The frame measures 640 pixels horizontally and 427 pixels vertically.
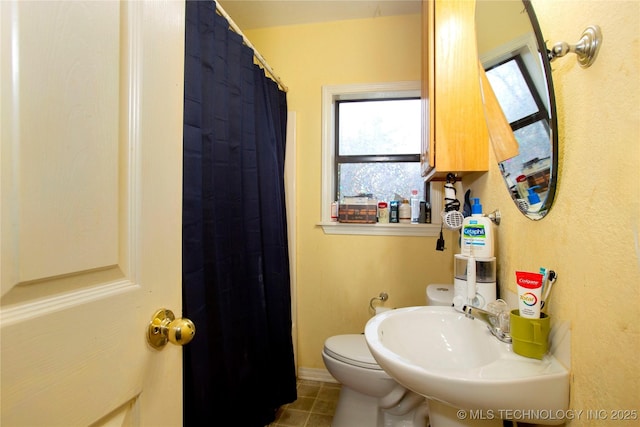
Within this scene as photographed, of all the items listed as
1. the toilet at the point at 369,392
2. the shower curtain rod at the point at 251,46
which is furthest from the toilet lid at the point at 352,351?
the shower curtain rod at the point at 251,46

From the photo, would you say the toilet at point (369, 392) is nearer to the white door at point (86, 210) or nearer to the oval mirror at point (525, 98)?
the oval mirror at point (525, 98)

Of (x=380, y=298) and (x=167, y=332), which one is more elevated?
(x=167, y=332)

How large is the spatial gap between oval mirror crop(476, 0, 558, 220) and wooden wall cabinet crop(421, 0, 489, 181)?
0.50 feet

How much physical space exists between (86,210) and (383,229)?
62.9 inches

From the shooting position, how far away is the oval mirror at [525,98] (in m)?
0.65

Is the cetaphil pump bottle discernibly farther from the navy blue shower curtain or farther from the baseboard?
the baseboard

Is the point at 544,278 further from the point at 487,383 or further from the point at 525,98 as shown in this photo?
the point at 525,98

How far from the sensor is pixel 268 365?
1463mm

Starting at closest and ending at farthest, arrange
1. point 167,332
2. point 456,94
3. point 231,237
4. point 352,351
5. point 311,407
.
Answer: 1. point 167,332
2. point 456,94
3. point 231,237
4. point 352,351
5. point 311,407

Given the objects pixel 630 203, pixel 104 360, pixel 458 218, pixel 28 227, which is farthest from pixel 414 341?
pixel 28 227

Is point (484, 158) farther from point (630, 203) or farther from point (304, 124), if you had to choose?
point (304, 124)

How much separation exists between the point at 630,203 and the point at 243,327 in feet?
4.19

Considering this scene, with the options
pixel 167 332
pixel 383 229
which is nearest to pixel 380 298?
pixel 383 229

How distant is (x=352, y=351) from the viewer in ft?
4.48
